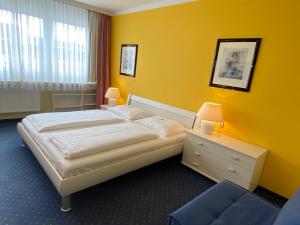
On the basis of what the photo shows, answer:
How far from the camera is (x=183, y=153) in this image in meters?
2.96

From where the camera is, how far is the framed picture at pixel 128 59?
418 centimetres

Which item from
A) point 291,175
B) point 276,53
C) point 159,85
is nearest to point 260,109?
point 276,53

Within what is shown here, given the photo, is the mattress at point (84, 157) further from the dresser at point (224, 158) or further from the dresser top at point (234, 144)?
the dresser top at point (234, 144)

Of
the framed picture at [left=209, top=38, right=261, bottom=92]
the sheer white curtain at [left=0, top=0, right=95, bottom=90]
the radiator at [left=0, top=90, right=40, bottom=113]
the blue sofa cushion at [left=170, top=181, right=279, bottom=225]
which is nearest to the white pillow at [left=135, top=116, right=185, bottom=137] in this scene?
the framed picture at [left=209, top=38, right=261, bottom=92]

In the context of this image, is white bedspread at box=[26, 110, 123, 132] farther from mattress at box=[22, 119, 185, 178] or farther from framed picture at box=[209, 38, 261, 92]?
framed picture at box=[209, 38, 261, 92]

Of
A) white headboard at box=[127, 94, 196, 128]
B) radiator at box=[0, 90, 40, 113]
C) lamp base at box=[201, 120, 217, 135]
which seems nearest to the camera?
lamp base at box=[201, 120, 217, 135]

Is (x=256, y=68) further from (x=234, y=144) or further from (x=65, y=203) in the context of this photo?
(x=65, y=203)

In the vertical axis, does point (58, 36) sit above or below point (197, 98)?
above

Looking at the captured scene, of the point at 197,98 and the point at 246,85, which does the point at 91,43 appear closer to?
the point at 197,98

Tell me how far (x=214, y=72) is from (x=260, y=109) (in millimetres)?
812

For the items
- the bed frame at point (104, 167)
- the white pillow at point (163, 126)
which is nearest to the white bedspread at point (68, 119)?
the bed frame at point (104, 167)

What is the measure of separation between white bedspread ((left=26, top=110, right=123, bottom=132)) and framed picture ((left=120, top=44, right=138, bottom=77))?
1.32m

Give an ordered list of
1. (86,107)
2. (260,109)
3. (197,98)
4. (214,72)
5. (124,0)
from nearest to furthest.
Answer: (260,109) < (214,72) < (197,98) < (124,0) < (86,107)

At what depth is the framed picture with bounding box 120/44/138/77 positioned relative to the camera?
13.7ft
